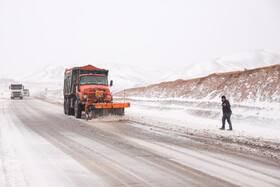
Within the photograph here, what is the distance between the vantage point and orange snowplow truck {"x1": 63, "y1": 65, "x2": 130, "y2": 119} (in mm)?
14438

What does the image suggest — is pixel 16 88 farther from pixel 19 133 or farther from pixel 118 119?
pixel 19 133

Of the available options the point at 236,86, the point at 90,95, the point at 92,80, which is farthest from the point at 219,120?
the point at 92,80

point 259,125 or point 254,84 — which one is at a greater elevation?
point 254,84

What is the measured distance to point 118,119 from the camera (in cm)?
1470

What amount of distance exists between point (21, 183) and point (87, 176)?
1.12 meters

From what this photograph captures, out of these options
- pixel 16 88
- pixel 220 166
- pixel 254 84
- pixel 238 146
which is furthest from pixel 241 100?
pixel 16 88

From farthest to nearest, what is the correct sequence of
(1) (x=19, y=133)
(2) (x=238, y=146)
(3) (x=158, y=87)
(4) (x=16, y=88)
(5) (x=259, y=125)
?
(4) (x=16, y=88), (3) (x=158, y=87), (5) (x=259, y=125), (1) (x=19, y=133), (2) (x=238, y=146)

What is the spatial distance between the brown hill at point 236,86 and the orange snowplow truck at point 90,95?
33.9 ft

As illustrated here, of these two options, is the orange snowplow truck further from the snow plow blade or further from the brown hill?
the brown hill

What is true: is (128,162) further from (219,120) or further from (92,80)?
(219,120)

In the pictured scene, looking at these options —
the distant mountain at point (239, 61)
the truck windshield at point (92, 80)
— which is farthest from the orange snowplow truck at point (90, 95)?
the distant mountain at point (239, 61)

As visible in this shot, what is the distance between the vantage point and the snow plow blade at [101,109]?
14.2 metres

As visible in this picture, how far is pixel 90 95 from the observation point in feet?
49.2

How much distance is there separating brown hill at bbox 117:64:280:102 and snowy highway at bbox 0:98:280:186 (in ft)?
39.6
